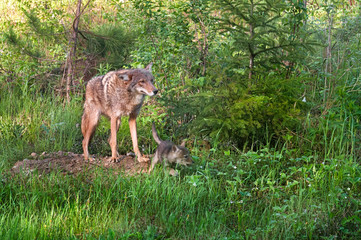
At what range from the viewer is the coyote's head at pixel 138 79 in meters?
6.38

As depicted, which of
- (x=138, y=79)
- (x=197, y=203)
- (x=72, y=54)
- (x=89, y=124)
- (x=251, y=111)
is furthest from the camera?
(x=72, y=54)

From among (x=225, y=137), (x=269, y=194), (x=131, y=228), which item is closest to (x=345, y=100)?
(x=225, y=137)

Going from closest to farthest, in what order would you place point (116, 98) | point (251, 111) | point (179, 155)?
point (179, 155), point (116, 98), point (251, 111)

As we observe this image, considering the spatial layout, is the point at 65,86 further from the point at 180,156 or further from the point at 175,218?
the point at 175,218

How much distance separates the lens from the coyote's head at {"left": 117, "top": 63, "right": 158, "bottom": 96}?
251 inches

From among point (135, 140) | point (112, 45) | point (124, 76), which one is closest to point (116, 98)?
point (124, 76)

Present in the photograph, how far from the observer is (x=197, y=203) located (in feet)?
17.3

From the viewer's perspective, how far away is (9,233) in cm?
409

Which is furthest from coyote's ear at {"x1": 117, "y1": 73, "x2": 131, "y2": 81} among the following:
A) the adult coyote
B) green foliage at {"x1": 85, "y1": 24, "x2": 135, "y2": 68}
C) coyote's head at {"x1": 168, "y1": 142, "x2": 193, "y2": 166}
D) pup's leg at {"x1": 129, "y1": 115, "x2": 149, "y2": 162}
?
green foliage at {"x1": 85, "y1": 24, "x2": 135, "y2": 68}

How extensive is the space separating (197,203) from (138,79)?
2156mm

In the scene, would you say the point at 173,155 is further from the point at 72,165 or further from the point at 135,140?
the point at 72,165

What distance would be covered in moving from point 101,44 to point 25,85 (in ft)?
7.28

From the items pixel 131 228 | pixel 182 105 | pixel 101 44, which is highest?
A: pixel 101 44

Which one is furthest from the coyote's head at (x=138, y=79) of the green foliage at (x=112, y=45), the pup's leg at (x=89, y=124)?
the green foliage at (x=112, y=45)
